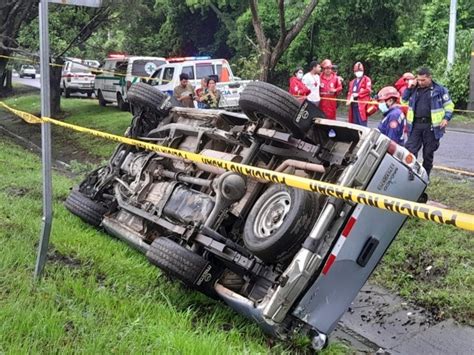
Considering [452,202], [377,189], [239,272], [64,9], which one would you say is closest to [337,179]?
[377,189]

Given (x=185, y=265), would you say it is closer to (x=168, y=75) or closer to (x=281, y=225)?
(x=281, y=225)

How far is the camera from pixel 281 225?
147 inches

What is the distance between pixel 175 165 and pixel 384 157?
221 centimetres

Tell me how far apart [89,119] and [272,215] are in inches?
593

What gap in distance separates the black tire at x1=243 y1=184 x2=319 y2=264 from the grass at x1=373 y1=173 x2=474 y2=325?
1881mm

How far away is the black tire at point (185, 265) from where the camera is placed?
3.86 metres

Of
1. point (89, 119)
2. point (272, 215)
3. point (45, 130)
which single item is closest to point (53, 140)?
point (89, 119)

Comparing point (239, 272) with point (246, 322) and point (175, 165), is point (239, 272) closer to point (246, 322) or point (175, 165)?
point (246, 322)

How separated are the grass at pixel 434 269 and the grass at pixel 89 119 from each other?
7.49m

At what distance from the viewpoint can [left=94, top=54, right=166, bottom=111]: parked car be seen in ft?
63.1

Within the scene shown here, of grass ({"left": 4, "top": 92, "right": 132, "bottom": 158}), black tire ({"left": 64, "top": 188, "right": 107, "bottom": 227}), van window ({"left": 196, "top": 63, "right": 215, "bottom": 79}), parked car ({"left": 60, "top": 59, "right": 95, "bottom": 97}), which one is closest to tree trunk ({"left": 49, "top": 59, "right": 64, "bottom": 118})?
grass ({"left": 4, "top": 92, "right": 132, "bottom": 158})

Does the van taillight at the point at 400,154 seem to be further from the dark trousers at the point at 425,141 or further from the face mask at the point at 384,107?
the dark trousers at the point at 425,141

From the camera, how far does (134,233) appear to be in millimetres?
5020

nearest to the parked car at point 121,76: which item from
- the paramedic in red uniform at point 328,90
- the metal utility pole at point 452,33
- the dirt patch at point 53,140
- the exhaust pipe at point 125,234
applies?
the dirt patch at point 53,140
